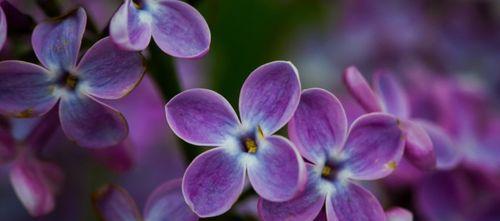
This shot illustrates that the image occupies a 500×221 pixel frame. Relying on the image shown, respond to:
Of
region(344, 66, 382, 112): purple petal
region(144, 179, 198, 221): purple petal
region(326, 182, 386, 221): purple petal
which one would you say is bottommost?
region(144, 179, 198, 221): purple petal

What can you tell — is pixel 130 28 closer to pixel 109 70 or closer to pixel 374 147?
pixel 109 70

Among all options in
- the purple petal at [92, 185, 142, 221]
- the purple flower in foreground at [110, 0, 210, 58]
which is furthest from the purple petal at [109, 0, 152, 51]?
the purple petal at [92, 185, 142, 221]

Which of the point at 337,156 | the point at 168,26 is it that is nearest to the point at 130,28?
the point at 168,26

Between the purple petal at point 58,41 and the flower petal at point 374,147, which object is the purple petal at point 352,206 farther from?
the purple petal at point 58,41

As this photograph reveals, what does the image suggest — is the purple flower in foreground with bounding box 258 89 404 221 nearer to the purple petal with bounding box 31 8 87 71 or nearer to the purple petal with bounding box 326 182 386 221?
the purple petal with bounding box 326 182 386 221

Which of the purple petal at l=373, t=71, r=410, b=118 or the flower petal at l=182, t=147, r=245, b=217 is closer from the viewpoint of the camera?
the flower petal at l=182, t=147, r=245, b=217

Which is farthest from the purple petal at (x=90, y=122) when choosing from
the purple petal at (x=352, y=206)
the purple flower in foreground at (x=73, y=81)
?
the purple petal at (x=352, y=206)

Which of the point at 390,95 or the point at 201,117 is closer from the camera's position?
the point at 201,117
